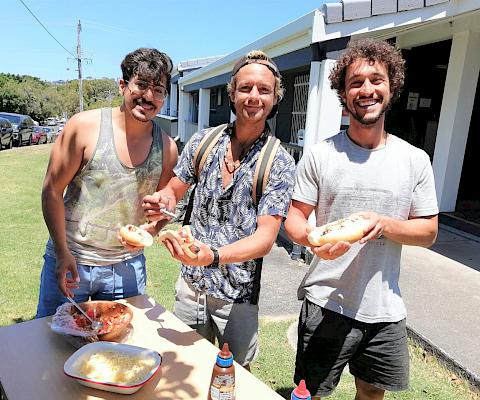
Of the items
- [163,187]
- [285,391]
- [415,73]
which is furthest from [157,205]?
[415,73]

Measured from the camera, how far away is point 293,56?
6.68 metres

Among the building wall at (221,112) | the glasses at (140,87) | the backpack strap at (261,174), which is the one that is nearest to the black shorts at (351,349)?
the backpack strap at (261,174)

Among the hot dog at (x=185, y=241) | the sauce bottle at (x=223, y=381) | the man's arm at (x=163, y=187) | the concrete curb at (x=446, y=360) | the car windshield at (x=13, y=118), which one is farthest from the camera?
the car windshield at (x=13, y=118)

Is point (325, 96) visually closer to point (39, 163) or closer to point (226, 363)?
point (226, 363)

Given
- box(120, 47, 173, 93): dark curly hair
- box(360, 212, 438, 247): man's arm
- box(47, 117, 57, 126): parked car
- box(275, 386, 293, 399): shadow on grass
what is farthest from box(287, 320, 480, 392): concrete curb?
box(47, 117, 57, 126): parked car

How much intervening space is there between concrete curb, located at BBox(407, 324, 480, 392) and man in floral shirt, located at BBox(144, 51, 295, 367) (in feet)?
6.02

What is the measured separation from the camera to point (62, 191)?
2021 mm

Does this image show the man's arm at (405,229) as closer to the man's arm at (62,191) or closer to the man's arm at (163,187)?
the man's arm at (163,187)

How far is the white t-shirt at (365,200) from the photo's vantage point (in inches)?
73.5

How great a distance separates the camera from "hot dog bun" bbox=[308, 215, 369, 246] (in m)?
1.64

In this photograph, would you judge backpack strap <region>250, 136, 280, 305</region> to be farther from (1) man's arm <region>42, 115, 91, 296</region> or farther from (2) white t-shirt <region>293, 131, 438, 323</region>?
(1) man's arm <region>42, 115, 91, 296</region>

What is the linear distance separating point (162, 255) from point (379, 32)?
424 centimetres

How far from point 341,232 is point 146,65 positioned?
122 centimetres

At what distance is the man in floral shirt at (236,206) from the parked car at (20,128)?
23.0 meters
